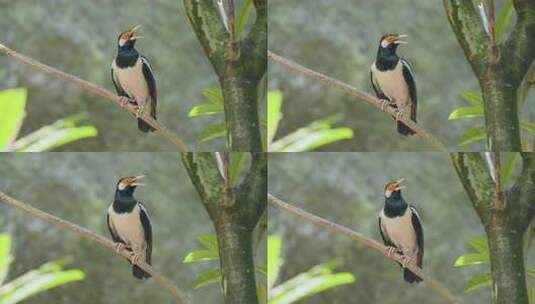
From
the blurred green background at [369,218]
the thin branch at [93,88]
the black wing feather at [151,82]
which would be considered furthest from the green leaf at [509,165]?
the black wing feather at [151,82]

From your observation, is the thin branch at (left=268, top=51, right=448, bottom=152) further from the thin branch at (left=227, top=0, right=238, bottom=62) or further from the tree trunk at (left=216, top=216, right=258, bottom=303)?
the tree trunk at (left=216, top=216, right=258, bottom=303)

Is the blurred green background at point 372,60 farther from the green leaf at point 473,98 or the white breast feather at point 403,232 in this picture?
the white breast feather at point 403,232

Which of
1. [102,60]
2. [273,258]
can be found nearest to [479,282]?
[273,258]

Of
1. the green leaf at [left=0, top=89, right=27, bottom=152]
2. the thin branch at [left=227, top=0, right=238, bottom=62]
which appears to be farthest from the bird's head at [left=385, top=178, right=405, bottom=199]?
the green leaf at [left=0, top=89, right=27, bottom=152]

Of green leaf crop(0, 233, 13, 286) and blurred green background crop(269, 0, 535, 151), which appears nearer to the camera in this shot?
green leaf crop(0, 233, 13, 286)

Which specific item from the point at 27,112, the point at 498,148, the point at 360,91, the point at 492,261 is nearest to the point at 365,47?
the point at 360,91

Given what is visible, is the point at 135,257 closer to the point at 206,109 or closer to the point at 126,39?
the point at 206,109

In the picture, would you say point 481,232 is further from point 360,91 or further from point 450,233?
point 360,91
